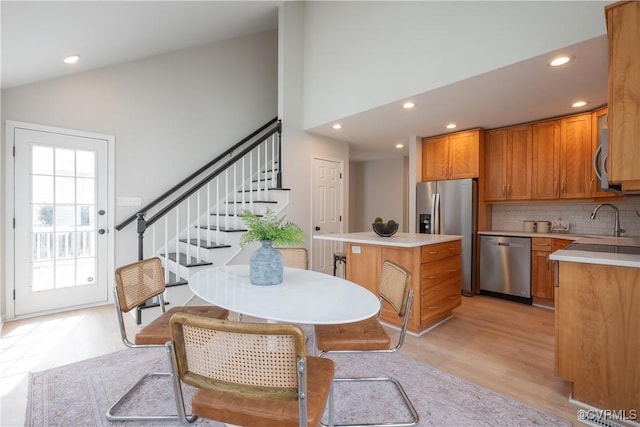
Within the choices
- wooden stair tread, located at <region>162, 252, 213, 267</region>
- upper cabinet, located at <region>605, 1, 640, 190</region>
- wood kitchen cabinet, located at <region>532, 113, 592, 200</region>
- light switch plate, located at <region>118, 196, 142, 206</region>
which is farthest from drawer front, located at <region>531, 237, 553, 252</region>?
light switch plate, located at <region>118, 196, 142, 206</region>

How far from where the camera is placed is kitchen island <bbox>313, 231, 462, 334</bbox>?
9.13ft

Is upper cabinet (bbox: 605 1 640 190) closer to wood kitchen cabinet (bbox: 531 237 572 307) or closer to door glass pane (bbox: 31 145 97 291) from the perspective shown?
wood kitchen cabinet (bbox: 531 237 572 307)

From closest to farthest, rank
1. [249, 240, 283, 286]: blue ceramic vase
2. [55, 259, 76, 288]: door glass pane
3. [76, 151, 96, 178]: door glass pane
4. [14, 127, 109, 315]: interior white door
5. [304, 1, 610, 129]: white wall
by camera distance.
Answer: [249, 240, 283, 286]: blue ceramic vase → [304, 1, 610, 129]: white wall → [14, 127, 109, 315]: interior white door → [55, 259, 76, 288]: door glass pane → [76, 151, 96, 178]: door glass pane

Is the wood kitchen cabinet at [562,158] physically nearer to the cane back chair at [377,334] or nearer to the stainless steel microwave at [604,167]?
the stainless steel microwave at [604,167]

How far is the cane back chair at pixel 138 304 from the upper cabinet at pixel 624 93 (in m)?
2.47

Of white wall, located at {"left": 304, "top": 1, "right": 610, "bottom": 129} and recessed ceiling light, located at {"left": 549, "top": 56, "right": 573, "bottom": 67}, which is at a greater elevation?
white wall, located at {"left": 304, "top": 1, "right": 610, "bottom": 129}

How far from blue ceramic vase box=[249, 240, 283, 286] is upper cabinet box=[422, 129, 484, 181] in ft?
11.8

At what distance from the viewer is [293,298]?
1.47 metres

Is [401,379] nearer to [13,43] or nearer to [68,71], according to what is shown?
[13,43]

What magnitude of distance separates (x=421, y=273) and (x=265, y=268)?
5.41 feet

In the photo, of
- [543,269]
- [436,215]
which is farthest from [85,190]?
[543,269]

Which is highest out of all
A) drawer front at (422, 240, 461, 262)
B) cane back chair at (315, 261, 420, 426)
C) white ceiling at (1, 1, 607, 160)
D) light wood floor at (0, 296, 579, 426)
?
white ceiling at (1, 1, 607, 160)

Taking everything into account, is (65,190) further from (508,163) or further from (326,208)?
(508,163)

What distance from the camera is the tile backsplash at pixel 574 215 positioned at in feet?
11.5
